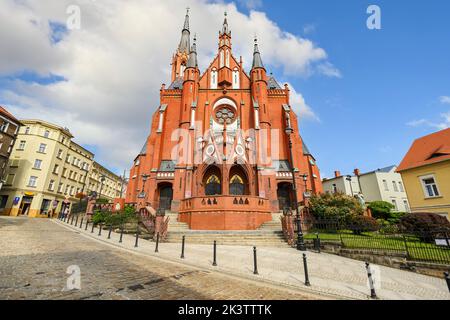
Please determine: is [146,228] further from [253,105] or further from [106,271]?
[253,105]

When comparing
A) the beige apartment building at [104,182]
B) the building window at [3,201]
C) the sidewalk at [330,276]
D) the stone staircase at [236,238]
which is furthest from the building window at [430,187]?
the building window at [3,201]

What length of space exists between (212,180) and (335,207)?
539 inches

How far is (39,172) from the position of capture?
3338 cm

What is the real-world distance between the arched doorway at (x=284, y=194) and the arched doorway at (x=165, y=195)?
13.5 m

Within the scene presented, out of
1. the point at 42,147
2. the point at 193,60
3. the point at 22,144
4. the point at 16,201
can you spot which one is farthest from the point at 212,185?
the point at 22,144

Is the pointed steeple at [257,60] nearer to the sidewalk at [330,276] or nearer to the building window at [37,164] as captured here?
the sidewalk at [330,276]

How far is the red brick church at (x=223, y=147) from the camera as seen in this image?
23609mm

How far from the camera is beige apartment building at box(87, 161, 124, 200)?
1825 inches

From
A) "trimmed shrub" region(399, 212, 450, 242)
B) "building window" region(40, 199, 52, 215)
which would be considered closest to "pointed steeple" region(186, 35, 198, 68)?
"trimmed shrub" region(399, 212, 450, 242)

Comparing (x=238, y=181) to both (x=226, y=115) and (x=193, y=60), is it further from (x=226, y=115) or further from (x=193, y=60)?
(x=193, y=60)

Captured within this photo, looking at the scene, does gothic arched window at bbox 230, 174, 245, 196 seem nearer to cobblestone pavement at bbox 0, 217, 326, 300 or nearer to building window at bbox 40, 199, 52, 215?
cobblestone pavement at bbox 0, 217, 326, 300
